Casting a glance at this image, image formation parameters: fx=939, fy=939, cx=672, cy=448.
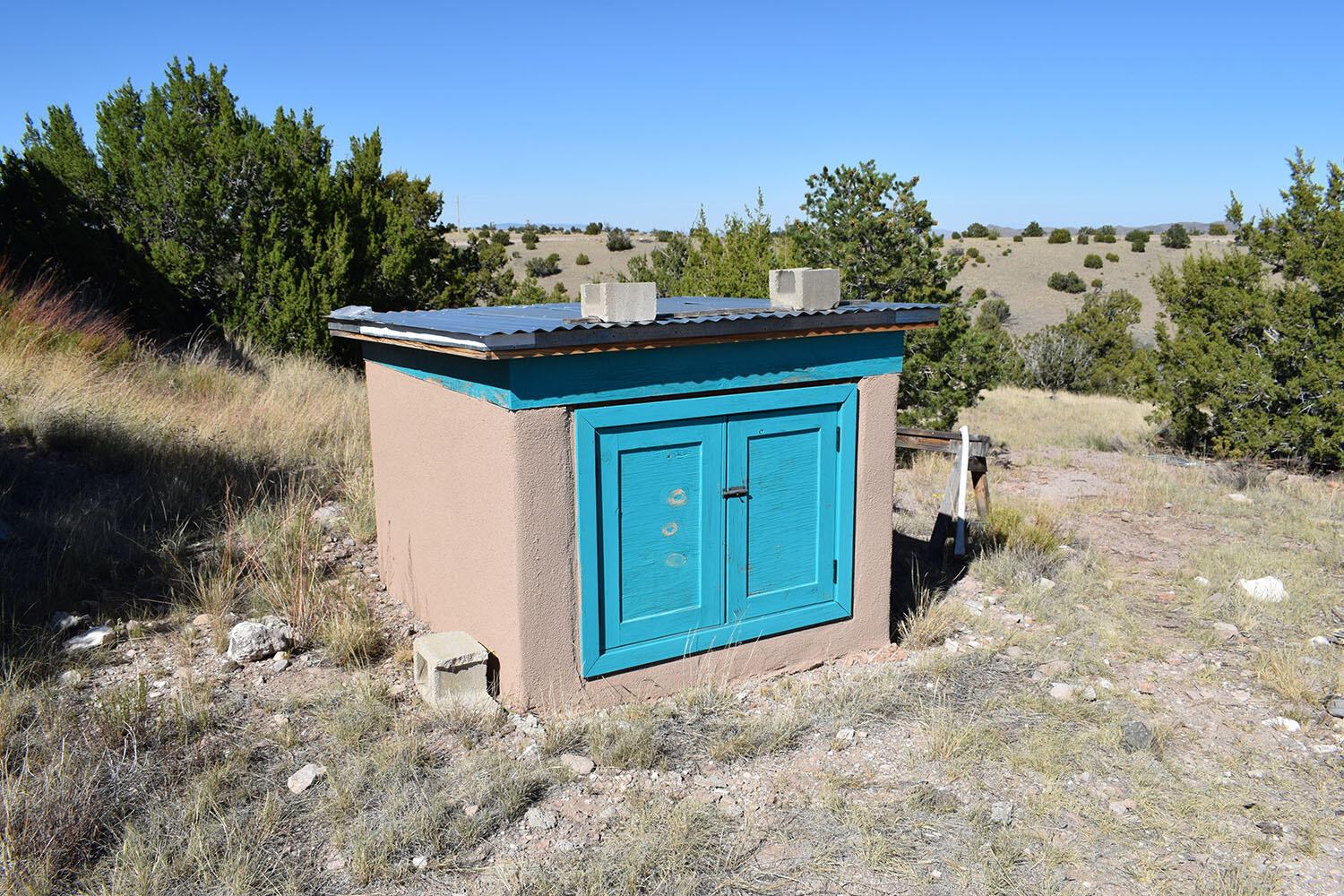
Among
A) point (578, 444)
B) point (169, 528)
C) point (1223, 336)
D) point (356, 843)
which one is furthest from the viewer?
point (1223, 336)

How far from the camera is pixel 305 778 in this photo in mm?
4223

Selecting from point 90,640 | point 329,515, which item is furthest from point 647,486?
point 329,515

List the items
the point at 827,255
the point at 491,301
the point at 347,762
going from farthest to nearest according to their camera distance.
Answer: the point at 491,301
the point at 827,255
the point at 347,762

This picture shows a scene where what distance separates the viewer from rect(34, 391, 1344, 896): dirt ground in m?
3.76

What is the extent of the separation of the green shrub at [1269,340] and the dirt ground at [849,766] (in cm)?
669

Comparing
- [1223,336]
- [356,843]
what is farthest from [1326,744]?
[1223,336]

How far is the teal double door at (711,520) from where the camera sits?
489 cm

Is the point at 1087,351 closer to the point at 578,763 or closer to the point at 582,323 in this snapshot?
the point at 582,323

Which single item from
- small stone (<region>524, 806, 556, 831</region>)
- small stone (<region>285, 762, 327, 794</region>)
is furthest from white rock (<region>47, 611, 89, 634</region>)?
small stone (<region>524, 806, 556, 831</region>)

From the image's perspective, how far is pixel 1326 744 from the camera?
500 cm

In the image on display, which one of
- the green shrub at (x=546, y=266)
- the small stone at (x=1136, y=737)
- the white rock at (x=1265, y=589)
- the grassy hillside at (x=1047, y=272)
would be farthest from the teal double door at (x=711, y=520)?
the green shrub at (x=546, y=266)

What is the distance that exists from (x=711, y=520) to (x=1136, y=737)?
2.50 metres

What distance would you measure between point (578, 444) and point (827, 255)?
8643 mm

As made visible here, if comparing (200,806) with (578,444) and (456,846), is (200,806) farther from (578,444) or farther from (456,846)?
(578,444)
